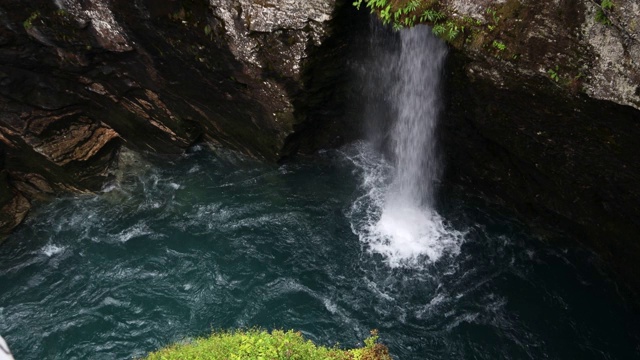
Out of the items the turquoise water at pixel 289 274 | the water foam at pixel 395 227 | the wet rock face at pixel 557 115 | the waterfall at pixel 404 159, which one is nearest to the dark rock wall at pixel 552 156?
the wet rock face at pixel 557 115

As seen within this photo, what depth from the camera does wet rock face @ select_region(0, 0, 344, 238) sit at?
13148 mm

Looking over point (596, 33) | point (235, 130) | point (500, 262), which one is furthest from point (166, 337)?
point (596, 33)

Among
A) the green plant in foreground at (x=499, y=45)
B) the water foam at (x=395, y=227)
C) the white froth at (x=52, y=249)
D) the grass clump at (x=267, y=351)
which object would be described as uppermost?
the green plant in foreground at (x=499, y=45)

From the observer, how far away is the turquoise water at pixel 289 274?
1327 centimetres

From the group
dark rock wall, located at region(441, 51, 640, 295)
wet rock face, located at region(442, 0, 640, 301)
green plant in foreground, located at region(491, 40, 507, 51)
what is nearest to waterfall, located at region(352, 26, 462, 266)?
dark rock wall, located at region(441, 51, 640, 295)

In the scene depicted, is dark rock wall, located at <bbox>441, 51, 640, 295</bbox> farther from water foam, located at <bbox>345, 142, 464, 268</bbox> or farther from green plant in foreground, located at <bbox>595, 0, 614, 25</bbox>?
water foam, located at <bbox>345, 142, 464, 268</bbox>

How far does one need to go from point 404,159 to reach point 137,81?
841 cm

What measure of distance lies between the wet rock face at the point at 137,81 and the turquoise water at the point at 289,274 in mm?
1180

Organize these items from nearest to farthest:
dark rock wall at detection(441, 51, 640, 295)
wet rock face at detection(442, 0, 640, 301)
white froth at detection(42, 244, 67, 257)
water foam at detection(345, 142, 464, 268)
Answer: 1. wet rock face at detection(442, 0, 640, 301)
2. dark rock wall at detection(441, 51, 640, 295)
3. water foam at detection(345, 142, 464, 268)
4. white froth at detection(42, 244, 67, 257)

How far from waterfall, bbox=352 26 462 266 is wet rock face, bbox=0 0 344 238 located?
7.57 ft

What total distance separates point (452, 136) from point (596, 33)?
512 centimetres

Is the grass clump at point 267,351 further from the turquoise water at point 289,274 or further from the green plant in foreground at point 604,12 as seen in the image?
the green plant in foreground at point 604,12

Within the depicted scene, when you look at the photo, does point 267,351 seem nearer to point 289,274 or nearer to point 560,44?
point 289,274

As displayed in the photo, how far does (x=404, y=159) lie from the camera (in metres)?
16.3
